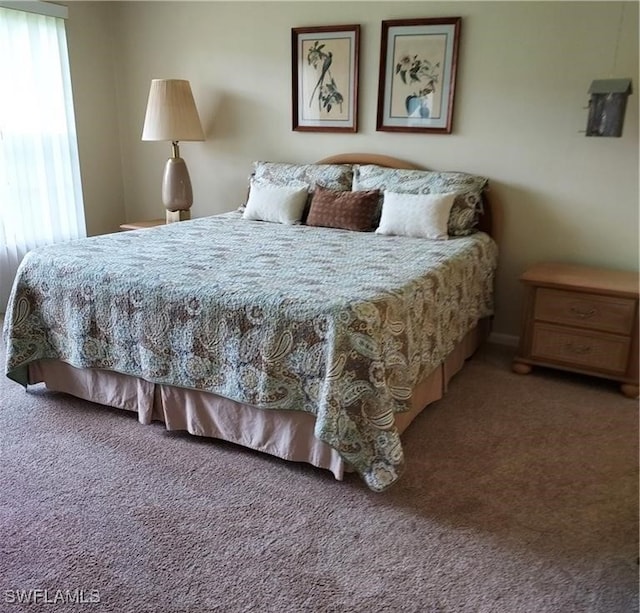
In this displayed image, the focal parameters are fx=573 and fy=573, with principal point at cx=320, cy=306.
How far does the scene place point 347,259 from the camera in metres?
2.69

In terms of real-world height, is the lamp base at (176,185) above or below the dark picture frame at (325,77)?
below

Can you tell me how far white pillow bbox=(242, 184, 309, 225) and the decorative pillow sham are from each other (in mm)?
81

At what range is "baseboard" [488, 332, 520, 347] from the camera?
3551 millimetres

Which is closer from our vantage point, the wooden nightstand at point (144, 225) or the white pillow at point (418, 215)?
the white pillow at point (418, 215)

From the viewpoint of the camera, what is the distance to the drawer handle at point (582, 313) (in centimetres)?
285

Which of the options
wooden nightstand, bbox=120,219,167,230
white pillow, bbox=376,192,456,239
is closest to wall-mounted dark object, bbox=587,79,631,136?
white pillow, bbox=376,192,456,239

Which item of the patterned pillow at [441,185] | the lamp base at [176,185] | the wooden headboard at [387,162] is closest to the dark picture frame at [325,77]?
the wooden headboard at [387,162]

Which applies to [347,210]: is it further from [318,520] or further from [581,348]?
[318,520]

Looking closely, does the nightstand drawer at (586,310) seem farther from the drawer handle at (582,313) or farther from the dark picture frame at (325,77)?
the dark picture frame at (325,77)

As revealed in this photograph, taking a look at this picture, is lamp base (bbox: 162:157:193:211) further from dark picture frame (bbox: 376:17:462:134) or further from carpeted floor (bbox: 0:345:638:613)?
carpeted floor (bbox: 0:345:638:613)

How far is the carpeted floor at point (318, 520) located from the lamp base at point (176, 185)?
75.3 inches

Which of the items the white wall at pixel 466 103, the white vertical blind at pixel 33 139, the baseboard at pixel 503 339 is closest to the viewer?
the white wall at pixel 466 103

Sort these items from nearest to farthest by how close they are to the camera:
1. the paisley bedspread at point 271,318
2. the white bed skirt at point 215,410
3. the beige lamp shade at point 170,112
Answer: the paisley bedspread at point 271,318, the white bed skirt at point 215,410, the beige lamp shade at point 170,112

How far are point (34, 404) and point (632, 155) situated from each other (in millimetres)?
3265
